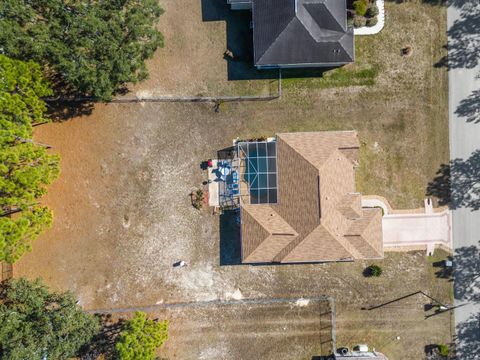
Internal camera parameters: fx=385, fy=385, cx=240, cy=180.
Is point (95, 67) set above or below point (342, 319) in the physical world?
above

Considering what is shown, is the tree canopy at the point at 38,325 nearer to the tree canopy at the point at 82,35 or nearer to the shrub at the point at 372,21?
the tree canopy at the point at 82,35

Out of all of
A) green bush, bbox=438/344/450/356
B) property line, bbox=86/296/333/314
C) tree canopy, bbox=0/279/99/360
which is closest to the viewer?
tree canopy, bbox=0/279/99/360

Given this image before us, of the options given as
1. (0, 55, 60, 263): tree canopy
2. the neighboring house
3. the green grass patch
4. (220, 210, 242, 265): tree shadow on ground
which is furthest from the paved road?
(0, 55, 60, 263): tree canopy

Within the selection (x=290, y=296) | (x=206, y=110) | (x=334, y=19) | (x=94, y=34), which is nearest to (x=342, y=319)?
(x=290, y=296)

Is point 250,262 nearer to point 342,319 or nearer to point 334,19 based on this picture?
point 342,319

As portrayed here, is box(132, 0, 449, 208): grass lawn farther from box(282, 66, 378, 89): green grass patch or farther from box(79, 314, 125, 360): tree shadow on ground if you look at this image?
box(79, 314, 125, 360): tree shadow on ground

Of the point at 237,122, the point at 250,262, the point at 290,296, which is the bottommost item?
the point at 290,296

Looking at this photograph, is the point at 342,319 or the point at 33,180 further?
the point at 342,319

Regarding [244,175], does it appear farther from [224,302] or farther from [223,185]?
[224,302]
